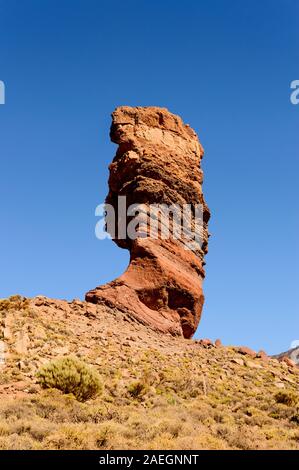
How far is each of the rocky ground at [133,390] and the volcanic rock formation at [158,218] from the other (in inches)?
67.7

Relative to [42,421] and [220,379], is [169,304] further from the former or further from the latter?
[42,421]

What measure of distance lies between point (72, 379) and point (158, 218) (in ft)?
56.1

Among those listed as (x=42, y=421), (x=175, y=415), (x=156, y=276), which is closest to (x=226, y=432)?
(x=175, y=415)

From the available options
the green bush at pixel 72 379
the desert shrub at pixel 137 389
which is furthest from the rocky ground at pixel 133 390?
the green bush at pixel 72 379

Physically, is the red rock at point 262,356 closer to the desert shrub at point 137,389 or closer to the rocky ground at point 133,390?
the rocky ground at point 133,390

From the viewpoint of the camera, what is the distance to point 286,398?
18312mm

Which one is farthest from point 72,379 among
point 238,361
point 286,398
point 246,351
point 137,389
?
point 246,351

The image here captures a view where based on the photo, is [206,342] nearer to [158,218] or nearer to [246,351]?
[246,351]

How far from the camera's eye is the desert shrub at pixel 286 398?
17.9 meters

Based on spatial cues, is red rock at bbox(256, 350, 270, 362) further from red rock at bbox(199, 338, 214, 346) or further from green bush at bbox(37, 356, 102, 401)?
green bush at bbox(37, 356, 102, 401)

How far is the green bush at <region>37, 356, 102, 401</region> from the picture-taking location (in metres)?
15.6

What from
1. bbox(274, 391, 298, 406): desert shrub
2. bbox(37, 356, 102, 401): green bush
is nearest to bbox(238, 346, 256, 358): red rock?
bbox(274, 391, 298, 406): desert shrub
